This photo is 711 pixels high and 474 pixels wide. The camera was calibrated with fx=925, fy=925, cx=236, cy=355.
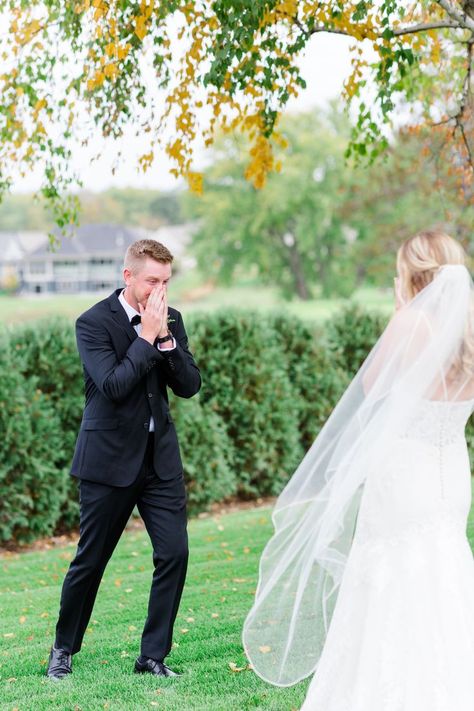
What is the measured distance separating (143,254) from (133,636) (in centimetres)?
260

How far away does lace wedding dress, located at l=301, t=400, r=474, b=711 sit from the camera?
A: 12.7 feet

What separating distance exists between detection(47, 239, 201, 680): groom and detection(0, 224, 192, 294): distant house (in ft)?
286

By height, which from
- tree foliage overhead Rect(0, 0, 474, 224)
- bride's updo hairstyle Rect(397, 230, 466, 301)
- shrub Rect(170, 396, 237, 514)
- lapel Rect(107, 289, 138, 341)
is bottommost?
shrub Rect(170, 396, 237, 514)

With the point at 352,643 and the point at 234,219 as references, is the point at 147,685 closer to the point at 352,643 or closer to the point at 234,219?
the point at 352,643

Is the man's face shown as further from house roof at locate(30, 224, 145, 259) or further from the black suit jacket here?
house roof at locate(30, 224, 145, 259)

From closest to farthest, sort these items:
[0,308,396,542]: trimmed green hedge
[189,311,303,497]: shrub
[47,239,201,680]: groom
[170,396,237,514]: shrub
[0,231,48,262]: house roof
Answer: [47,239,201,680]: groom, [0,308,396,542]: trimmed green hedge, [170,396,237,514]: shrub, [189,311,303,497]: shrub, [0,231,48,262]: house roof

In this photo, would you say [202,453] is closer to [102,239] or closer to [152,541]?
[152,541]

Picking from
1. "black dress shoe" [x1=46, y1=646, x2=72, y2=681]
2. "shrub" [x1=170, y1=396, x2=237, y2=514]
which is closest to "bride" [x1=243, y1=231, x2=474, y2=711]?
"black dress shoe" [x1=46, y1=646, x2=72, y2=681]

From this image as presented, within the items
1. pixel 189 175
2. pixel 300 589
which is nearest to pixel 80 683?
pixel 300 589

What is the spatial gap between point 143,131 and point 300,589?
4.79 m

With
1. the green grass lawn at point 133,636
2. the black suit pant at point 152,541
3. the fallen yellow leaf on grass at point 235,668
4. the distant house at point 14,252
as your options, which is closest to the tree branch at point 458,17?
the black suit pant at point 152,541

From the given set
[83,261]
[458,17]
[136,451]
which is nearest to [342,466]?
[136,451]

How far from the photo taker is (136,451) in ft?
15.8

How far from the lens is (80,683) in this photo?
4961 mm
